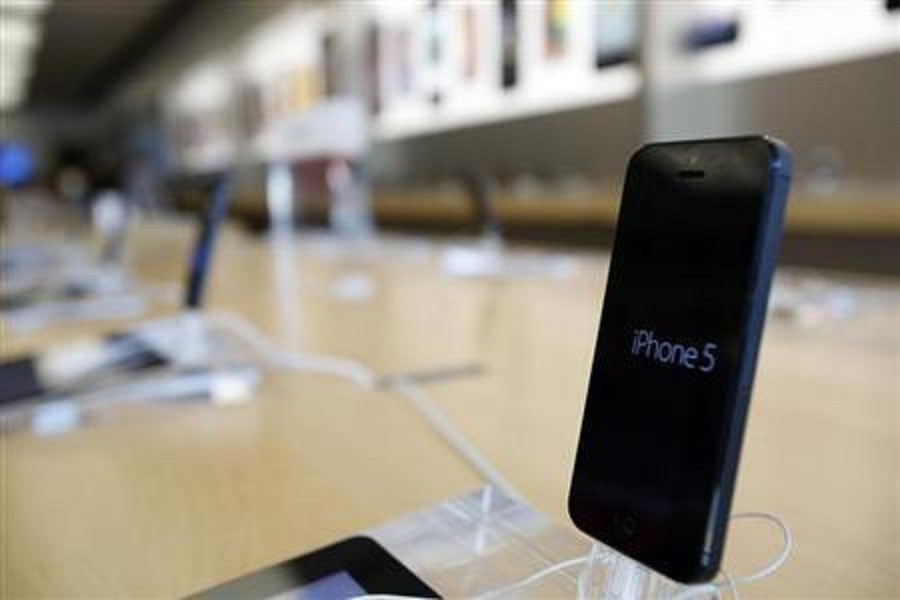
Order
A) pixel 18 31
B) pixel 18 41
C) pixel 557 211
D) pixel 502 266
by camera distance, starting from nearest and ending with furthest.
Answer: pixel 502 266 < pixel 557 211 < pixel 18 31 < pixel 18 41

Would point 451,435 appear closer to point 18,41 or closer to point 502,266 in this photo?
point 502,266

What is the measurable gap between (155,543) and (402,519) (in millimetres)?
128

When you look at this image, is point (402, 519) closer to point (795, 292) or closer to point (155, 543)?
point (155, 543)

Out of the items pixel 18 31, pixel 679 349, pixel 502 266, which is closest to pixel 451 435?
pixel 679 349

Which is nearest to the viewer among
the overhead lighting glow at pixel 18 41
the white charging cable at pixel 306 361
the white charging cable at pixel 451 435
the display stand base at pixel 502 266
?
the white charging cable at pixel 451 435

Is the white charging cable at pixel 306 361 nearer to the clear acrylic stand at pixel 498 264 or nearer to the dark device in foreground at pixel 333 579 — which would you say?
the dark device in foreground at pixel 333 579

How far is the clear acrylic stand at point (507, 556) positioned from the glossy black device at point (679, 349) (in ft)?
0.09

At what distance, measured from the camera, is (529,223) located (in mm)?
3369

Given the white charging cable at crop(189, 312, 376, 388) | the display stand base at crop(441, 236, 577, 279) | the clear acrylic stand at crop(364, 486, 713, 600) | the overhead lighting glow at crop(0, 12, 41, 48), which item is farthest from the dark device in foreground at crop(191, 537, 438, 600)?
the overhead lighting glow at crop(0, 12, 41, 48)

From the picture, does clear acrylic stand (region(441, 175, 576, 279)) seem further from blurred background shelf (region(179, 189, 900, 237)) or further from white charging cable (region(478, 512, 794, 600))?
white charging cable (region(478, 512, 794, 600))

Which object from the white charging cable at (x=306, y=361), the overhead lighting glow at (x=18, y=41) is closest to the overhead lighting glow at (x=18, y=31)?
the overhead lighting glow at (x=18, y=41)

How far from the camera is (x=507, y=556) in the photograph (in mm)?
326

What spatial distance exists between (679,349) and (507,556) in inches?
5.6

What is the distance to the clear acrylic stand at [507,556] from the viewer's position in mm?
256
